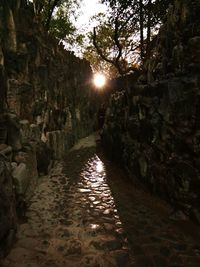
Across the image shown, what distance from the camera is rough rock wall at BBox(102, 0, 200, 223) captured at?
796cm

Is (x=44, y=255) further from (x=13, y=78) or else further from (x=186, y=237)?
(x=13, y=78)

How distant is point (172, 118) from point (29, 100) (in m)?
7.49

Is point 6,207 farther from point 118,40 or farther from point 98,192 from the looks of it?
point 118,40

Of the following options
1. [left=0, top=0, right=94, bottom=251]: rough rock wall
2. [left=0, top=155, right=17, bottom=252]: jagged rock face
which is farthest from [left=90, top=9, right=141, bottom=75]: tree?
[left=0, top=155, right=17, bottom=252]: jagged rock face

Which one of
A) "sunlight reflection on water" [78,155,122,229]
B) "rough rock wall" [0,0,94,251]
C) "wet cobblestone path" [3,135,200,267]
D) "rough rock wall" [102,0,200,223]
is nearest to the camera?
"wet cobblestone path" [3,135,200,267]

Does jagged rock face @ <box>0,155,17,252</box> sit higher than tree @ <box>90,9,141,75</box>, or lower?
lower

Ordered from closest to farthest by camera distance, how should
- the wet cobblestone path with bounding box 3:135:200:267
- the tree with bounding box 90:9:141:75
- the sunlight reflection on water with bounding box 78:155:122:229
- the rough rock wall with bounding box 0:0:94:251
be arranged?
1. the wet cobblestone path with bounding box 3:135:200:267
2. the sunlight reflection on water with bounding box 78:155:122:229
3. the rough rock wall with bounding box 0:0:94:251
4. the tree with bounding box 90:9:141:75

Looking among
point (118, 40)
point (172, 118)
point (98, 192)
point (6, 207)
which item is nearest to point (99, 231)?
point (6, 207)

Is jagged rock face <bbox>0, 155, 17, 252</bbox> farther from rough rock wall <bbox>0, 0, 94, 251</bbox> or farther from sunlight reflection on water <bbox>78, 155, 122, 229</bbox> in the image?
sunlight reflection on water <bbox>78, 155, 122, 229</bbox>

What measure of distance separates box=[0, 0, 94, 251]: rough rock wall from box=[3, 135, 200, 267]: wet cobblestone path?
75 centimetres

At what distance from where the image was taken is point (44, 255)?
5988 mm

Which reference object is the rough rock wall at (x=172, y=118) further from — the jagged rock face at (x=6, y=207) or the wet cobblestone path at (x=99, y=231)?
the jagged rock face at (x=6, y=207)

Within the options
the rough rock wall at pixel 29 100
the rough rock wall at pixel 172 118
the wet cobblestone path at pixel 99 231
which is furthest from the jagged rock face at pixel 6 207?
the rough rock wall at pixel 172 118

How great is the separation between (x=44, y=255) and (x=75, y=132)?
Answer: 16022mm
